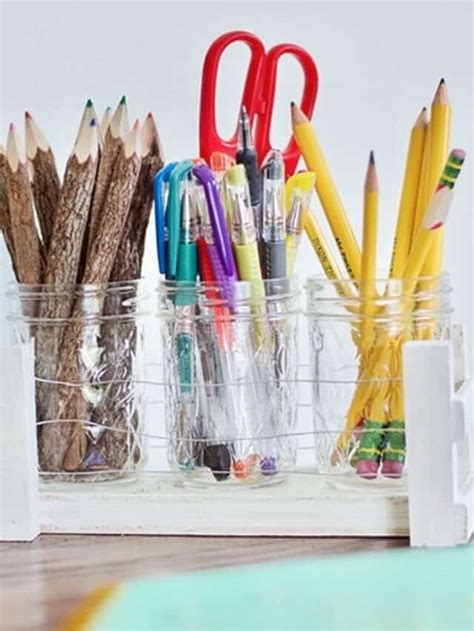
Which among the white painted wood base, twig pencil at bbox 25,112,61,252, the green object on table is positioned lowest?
the green object on table

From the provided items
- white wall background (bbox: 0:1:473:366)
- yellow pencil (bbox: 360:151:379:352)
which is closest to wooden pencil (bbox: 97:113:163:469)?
yellow pencil (bbox: 360:151:379:352)

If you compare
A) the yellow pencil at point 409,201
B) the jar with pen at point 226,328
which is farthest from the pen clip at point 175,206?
the yellow pencil at point 409,201

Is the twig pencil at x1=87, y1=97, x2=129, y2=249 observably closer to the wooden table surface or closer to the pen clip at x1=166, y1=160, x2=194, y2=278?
the pen clip at x1=166, y1=160, x2=194, y2=278

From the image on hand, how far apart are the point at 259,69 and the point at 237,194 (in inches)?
4.3

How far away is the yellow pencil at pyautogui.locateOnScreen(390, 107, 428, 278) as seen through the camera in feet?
2.50

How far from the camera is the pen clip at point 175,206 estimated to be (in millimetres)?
746

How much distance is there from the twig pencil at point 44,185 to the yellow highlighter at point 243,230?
0.11m

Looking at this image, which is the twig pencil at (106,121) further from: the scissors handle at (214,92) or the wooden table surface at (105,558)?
the wooden table surface at (105,558)

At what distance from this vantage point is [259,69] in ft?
2.67


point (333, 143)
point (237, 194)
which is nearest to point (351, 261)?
point (237, 194)

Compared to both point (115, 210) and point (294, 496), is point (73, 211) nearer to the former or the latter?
point (115, 210)

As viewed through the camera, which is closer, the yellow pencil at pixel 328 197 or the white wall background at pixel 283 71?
the yellow pencil at pixel 328 197

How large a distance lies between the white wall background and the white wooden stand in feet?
0.99

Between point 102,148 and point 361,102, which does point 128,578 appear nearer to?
point 102,148
